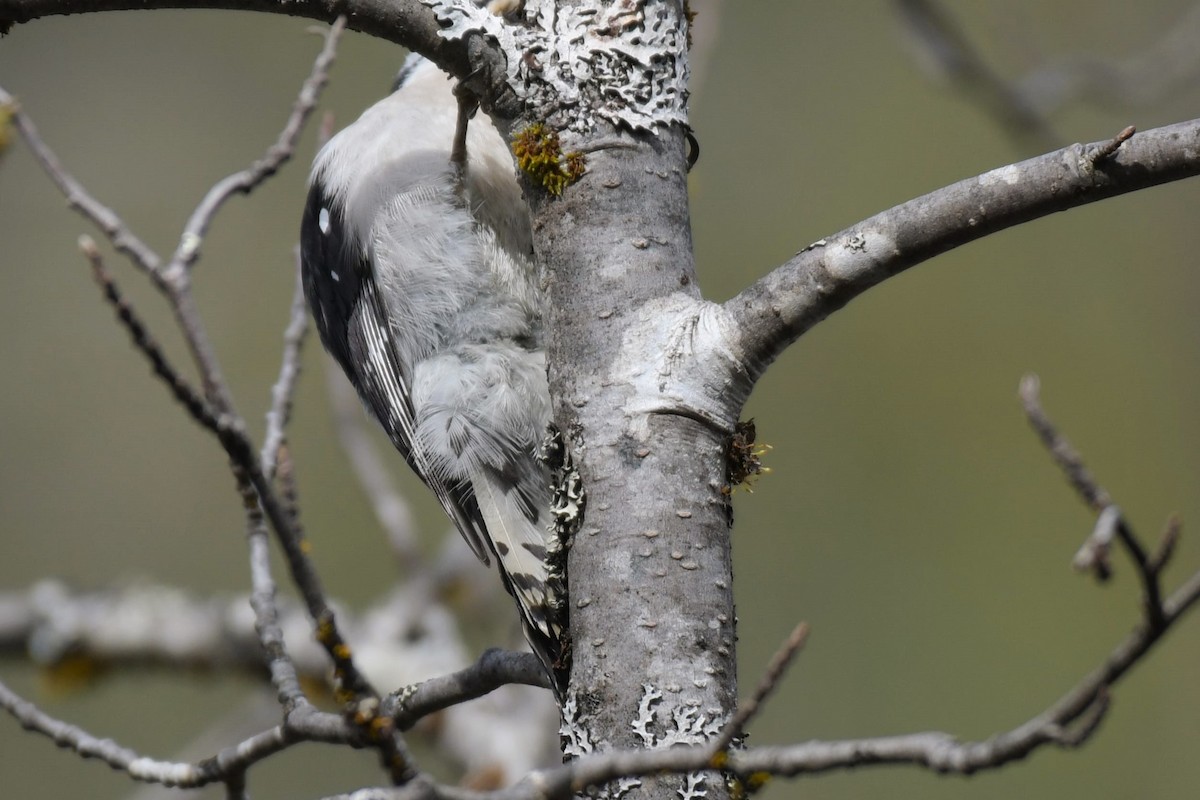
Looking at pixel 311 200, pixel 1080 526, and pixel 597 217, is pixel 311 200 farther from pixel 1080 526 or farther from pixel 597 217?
pixel 1080 526

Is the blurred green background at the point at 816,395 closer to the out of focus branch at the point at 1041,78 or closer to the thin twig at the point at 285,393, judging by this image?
the out of focus branch at the point at 1041,78

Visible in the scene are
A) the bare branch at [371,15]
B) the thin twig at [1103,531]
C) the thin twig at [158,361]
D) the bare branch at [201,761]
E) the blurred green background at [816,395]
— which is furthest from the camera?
the blurred green background at [816,395]

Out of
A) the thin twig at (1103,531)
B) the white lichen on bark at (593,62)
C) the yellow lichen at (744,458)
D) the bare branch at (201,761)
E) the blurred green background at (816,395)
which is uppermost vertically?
the blurred green background at (816,395)

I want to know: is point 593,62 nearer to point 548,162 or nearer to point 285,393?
point 548,162

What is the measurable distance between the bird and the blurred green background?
143 inches

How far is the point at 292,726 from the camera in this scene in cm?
134

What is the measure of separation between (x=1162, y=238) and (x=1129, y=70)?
4424mm

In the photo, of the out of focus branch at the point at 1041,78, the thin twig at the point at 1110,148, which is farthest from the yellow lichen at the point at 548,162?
the out of focus branch at the point at 1041,78

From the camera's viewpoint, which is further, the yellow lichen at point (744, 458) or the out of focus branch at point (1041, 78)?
the out of focus branch at point (1041, 78)

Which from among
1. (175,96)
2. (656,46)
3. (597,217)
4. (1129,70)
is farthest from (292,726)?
(175,96)

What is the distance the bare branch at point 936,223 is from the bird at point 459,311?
0.95 m

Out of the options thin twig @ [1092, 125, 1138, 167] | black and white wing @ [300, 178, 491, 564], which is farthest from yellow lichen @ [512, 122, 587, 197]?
black and white wing @ [300, 178, 491, 564]

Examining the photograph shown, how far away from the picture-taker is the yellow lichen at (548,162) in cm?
153

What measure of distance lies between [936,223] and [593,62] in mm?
554
